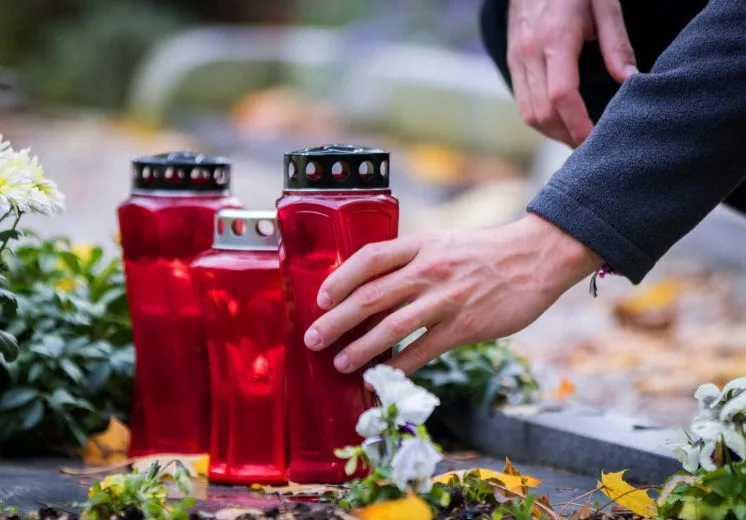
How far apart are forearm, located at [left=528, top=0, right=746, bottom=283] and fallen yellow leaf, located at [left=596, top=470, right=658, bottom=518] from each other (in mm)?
289

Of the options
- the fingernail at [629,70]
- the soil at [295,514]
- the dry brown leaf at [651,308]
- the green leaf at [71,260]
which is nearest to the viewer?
the soil at [295,514]

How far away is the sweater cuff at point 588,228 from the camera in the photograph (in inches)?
60.1

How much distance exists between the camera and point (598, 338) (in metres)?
4.12

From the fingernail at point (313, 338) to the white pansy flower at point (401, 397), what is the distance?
256 millimetres

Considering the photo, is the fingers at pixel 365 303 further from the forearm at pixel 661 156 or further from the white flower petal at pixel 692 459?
the white flower petal at pixel 692 459

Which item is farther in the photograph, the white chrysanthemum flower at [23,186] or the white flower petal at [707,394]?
the white chrysanthemum flower at [23,186]

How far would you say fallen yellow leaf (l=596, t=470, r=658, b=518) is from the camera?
1534 millimetres

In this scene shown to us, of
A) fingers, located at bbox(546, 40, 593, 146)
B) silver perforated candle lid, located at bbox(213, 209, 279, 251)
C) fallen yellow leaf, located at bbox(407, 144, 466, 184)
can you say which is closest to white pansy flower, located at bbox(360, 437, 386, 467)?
silver perforated candle lid, located at bbox(213, 209, 279, 251)

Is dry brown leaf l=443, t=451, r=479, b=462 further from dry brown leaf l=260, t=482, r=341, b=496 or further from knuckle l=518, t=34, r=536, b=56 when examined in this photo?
A: knuckle l=518, t=34, r=536, b=56

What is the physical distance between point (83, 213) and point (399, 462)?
5.77m

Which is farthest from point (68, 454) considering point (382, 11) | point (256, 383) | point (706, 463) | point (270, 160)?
point (382, 11)

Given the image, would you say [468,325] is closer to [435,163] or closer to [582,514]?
[582,514]

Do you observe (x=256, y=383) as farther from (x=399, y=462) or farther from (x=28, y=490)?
(x=399, y=462)

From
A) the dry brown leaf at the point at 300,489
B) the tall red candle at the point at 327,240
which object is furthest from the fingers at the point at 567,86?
the dry brown leaf at the point at 300,489
